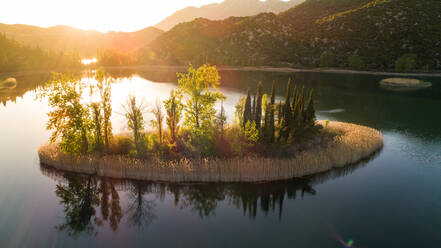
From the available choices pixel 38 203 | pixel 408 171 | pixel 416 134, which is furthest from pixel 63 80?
pixel 416 134

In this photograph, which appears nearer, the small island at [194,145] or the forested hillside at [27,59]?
the small island at [194,145]

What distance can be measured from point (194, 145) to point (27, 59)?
17578 centimetres

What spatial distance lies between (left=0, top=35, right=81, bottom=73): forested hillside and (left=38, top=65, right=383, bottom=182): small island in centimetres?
14703

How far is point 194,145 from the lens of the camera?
32.6 meters

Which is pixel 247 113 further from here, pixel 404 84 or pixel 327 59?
pixel 327 59

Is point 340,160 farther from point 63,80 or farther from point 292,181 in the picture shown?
point 63,80

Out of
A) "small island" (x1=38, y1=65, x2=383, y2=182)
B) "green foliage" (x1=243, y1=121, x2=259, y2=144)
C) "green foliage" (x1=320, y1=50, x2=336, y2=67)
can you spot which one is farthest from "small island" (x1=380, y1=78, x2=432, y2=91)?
"green foliage" (x1=243, y1=121, x2=259, y2=144)

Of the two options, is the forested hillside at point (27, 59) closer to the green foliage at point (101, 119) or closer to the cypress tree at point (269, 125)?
the green foliage at point (101, 119)

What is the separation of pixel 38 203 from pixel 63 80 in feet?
45.8

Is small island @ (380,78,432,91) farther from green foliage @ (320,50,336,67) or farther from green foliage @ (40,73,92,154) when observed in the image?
green foliage @ (40,73,92,154)

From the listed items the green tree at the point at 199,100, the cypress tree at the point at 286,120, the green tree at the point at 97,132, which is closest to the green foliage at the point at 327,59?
the cypress tree at the point at 286,120

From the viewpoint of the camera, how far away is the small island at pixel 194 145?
1134 inches

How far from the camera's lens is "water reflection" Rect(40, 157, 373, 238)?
23.5 m

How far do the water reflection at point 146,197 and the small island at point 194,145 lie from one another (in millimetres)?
1024
